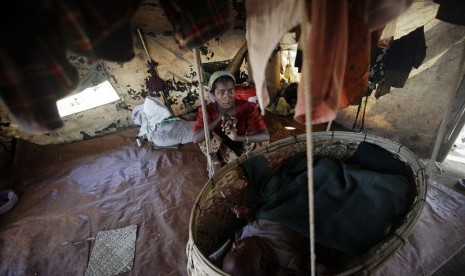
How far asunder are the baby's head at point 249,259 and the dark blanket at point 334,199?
0.67 ft

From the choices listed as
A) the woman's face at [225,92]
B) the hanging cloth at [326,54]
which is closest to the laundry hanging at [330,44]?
the hanging cloth at [326,54]

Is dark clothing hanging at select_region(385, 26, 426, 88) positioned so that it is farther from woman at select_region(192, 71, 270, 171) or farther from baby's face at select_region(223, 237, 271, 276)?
→ baby's face at select_region(223, 237, 271, 276)

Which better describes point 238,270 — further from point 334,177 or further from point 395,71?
point 395,71

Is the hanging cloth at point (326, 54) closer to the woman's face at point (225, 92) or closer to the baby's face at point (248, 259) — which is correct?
the baby's face at point (248, 259)

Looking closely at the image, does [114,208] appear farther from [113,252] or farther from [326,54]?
[326,54]

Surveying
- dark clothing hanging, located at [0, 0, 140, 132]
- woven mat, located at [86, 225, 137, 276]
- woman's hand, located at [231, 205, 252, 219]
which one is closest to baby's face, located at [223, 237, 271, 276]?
woman's hand, located at [231, 205, 252, 219]

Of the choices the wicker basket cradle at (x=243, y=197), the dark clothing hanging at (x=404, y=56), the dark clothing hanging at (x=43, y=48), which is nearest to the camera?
the dark clothing hanging at (x=43, y=48)

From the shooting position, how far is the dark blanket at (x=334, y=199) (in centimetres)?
126

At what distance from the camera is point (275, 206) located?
58.5 inches

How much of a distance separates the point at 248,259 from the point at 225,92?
1.30m

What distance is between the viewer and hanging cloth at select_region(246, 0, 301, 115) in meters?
0.61

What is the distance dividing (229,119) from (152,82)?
2286 millimetres

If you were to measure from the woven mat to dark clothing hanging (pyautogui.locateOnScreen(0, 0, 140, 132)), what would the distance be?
1.84m

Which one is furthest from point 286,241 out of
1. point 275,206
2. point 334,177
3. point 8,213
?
point 8,213
